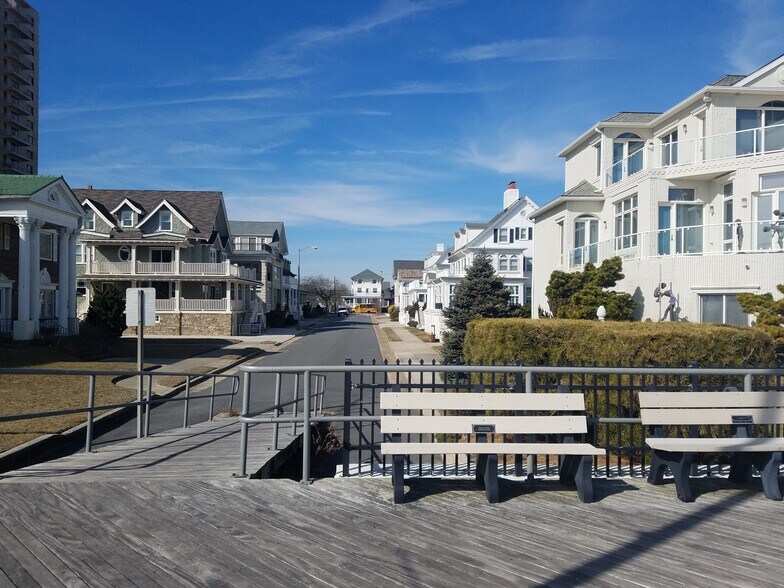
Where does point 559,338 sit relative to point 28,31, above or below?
below

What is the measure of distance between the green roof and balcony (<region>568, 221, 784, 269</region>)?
24500mm

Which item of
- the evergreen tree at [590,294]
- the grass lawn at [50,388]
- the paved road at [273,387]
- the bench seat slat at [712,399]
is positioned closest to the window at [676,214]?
the evergreen tree at [590,294]

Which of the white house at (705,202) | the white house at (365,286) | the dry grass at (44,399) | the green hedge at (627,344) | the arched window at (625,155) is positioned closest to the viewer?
the green hedge at (627,344)

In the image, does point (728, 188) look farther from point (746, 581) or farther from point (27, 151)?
point (27, 151)

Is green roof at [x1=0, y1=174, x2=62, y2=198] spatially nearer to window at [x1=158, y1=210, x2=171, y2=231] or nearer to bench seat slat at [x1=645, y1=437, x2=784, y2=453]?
window at [x1=158, y1=210, x2=171, y2=231]

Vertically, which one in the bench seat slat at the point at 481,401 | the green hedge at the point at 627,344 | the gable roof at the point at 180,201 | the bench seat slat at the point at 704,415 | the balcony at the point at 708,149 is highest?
the gable roof at the point at 180,201

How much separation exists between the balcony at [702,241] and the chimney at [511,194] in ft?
94.9

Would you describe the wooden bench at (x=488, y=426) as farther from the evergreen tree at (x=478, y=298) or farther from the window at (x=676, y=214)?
the evergreen tree at (x=478, y=298)

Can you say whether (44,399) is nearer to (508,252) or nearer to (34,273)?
(34,273)

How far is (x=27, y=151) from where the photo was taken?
72.9 meters

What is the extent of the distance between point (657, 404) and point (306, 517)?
3259mm

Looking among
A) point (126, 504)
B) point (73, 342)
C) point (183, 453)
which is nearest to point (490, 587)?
point (126, 504)

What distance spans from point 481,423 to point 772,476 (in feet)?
8.89

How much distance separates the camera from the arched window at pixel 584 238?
2550 cm
